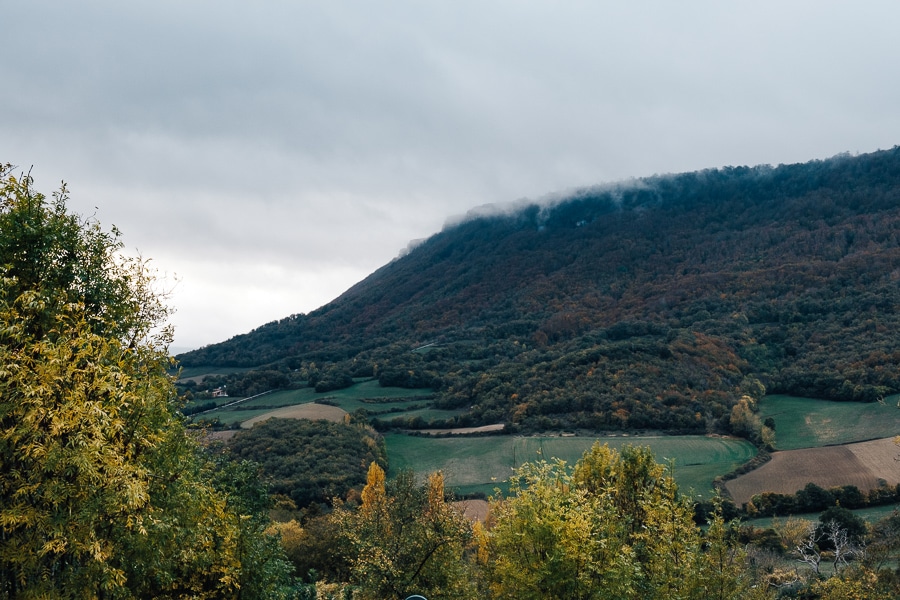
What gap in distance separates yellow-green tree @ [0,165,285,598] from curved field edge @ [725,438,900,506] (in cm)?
5580

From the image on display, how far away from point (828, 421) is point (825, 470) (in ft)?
69.3

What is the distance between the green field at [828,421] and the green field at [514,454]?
7068 mm

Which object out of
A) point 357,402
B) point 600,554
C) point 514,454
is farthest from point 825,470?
point 357,402

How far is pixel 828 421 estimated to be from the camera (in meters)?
75.4

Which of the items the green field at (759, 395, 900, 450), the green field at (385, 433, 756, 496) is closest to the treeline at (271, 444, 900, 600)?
the green field at (385, 433, 756, 496)

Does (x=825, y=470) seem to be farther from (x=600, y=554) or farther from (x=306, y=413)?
(x=306, y=413)

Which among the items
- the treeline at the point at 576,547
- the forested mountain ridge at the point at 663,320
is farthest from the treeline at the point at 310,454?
the treeline at the point at 576,547

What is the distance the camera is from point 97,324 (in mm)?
13156

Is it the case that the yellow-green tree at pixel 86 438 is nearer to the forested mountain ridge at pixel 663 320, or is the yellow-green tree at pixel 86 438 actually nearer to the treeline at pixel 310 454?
the treeline at pixel 310 454

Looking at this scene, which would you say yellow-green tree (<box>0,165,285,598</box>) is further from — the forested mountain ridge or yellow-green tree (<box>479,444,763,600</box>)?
the forested mountain ridge

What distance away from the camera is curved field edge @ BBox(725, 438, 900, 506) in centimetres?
5431

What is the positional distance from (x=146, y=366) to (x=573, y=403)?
83.4 m

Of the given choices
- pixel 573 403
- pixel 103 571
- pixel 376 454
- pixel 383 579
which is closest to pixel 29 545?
pixel 103 571

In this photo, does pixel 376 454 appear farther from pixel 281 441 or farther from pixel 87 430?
pixel 87 430
